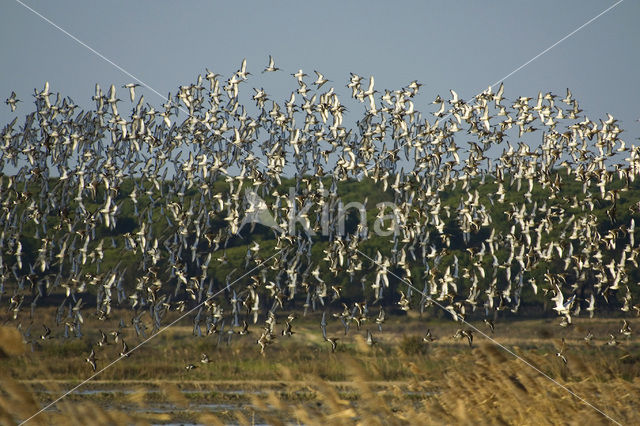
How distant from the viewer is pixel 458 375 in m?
14.4

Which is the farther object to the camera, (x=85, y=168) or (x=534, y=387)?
(x=85, y=168)

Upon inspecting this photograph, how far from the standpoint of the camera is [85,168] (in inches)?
2352

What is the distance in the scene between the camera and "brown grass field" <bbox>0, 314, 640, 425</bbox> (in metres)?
8.54

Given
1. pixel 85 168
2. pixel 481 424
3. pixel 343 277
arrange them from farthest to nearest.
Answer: pixel 343 277
pixel 85 168
pixel 481 424

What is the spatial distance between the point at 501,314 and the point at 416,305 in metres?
5.79

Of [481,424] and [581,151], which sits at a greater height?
[581,151]

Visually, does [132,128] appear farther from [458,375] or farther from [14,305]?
[458,375]

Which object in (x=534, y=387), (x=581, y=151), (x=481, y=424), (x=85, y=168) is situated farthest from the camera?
(x=85, y=168)

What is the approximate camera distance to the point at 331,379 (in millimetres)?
35344

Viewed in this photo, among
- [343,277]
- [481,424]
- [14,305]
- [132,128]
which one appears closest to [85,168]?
[132,128]

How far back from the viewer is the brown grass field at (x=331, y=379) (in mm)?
8539

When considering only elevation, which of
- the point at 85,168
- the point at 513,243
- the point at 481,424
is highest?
the point at 85,168

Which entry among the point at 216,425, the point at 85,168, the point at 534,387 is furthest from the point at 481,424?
the point at 85,168

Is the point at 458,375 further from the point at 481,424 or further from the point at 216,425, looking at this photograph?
the point at 216,425
